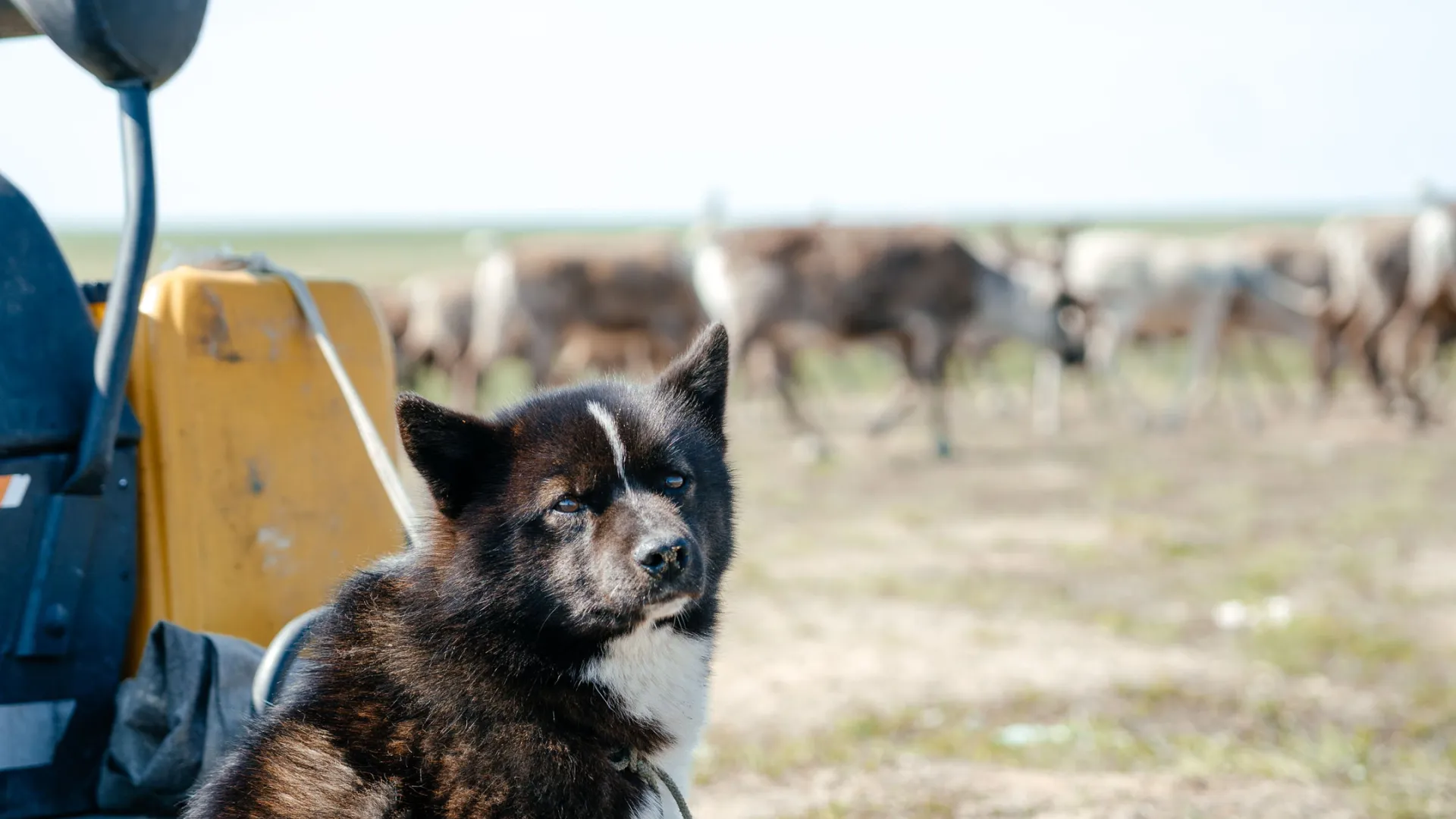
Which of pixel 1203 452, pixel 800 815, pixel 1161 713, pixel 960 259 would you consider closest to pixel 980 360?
pixel 960 259

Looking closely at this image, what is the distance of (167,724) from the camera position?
9.70ft

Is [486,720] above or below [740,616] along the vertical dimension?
above

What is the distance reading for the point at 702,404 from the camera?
10.2 ft

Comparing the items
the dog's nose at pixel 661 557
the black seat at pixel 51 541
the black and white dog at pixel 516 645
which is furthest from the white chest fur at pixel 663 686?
the black seat at pixel 51 541

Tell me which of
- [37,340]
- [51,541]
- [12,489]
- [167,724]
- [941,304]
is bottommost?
[941,304]

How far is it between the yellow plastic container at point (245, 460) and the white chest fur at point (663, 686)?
76 centimetres

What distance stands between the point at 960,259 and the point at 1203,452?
12.8ft

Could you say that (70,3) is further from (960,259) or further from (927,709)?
(960,259)

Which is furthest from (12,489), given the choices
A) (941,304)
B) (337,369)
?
(941,304)

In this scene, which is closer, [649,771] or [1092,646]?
[649,771]

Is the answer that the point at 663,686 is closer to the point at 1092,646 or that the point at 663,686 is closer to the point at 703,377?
the point at 703,377

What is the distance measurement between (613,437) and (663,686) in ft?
1.67

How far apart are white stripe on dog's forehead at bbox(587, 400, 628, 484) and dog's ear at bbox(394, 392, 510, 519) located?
7.7 inches

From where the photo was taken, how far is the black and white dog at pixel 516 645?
2387 millimetres
